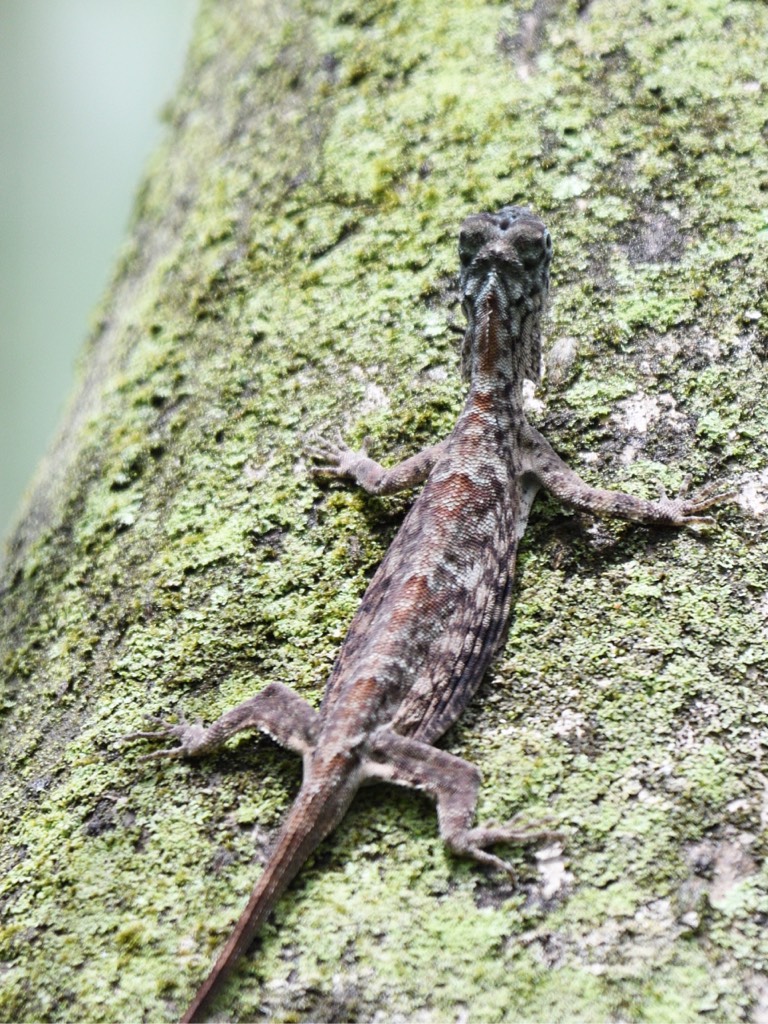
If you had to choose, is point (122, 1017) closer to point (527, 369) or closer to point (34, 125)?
point (527, 369)

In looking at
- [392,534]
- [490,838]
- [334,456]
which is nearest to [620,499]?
[392,534]

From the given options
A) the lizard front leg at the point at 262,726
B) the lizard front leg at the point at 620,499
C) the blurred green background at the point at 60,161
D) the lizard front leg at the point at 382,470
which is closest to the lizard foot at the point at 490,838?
the lizard front leg at the point at 262,726

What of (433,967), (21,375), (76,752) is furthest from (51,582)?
(21,375)

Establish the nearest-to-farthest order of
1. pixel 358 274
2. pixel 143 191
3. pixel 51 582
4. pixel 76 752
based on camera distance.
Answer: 1. pixel 76 752
2. pixel 51 582
3. pixel 358 274
4. pixel 143 191

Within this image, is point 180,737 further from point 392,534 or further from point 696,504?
point 696,504

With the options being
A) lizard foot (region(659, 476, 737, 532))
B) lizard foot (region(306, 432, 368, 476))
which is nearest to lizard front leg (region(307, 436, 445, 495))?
lizard foot (region(306, 432, 368, 476))

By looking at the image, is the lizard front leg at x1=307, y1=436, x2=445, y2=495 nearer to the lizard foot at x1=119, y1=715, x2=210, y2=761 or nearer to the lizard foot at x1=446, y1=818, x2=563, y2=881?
the lizard foot at x1=119, y1=715, x2=210, y2=761

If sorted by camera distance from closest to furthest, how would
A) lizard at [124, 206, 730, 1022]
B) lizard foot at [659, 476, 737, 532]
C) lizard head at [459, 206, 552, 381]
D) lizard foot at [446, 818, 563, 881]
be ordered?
1. lizard foot at [446, 818, 563, 881]
2. lizard at [124, 206, 730, 1022]
3. lizard foot at [659, 476, 737, 532]
4. lizard head at [459, 206, 552, 381]
